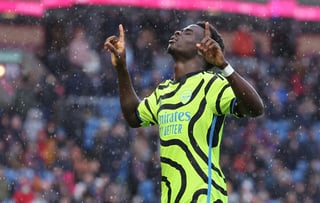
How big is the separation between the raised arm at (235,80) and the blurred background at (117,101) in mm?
6923

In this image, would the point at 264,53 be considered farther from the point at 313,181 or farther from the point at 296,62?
the point at 313,181

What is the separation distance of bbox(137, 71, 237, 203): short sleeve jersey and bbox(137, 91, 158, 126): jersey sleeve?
0.22m

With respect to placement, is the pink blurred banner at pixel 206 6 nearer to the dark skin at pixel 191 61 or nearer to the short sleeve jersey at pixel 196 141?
the dark skin at pixel 191 61

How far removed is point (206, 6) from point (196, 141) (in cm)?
894

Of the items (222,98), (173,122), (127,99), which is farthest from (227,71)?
(127,99)

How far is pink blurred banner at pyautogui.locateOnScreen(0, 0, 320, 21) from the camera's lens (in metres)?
13.6

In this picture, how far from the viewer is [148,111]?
5.39 metres

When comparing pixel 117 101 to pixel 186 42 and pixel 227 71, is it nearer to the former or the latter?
pixel 186 42

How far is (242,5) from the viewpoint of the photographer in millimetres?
14258

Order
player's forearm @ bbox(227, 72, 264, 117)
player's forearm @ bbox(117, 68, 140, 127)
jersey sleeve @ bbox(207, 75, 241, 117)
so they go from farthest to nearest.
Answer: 1. player's forearm @ bbox(117, 68, 140, 127)
2. jersey sleeve @ bbox(207, 75, 241, 117)
3. player's forearm @ bbox(227, 72, 264, 117)

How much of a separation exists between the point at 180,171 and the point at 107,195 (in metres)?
6.80

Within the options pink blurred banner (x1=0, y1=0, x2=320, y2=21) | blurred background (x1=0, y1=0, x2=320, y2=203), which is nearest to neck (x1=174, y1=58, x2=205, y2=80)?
blurred background (x1=0, y1=0, x2=320, y2=203)

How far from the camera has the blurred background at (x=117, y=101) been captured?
12.1 metres

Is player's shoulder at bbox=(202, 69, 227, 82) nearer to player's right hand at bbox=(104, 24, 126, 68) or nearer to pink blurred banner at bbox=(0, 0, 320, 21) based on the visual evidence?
player's right hand at bbox=(104, 24, 126, 68)
